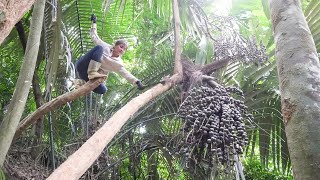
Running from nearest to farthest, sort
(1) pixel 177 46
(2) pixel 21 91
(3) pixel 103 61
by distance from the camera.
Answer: (2) pixel 21 91 < (1) pixel 177 46 < (3) pixel 103 61

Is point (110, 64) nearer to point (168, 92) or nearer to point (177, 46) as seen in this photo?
point (168, 92)

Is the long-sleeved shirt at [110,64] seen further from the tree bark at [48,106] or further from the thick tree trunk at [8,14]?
the thick tree trunk at [8,14]

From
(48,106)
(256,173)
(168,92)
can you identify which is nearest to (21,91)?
(48,106)

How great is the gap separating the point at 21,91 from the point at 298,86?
4.25 ft

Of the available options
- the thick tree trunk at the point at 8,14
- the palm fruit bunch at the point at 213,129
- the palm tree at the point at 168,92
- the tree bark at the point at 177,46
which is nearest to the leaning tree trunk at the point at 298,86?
the palm fruit bunch at the point at 213,129

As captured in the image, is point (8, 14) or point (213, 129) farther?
point (213, 129)

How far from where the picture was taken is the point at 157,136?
9.62 feet

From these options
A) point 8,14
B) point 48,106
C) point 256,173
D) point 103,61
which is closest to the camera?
point 8,14

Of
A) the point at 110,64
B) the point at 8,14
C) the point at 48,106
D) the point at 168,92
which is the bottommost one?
the point at 48,106

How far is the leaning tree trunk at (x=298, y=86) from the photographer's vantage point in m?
0.97

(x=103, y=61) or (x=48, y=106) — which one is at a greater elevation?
(x=103, y=61)

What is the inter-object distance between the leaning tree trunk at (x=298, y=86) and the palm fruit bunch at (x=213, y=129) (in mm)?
481

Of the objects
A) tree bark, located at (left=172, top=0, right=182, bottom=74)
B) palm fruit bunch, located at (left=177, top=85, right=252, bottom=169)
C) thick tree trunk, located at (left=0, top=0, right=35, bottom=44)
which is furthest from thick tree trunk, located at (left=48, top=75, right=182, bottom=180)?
tree bark, located at (left=172, top=0, right=182, bottom=74)

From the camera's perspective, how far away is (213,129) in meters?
1.64
